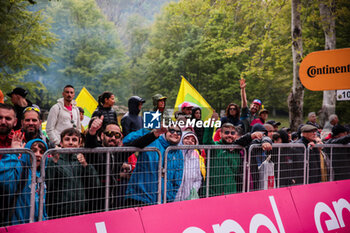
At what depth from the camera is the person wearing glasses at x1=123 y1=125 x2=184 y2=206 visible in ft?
14.3

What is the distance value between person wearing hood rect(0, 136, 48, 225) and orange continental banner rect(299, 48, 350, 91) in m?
5.89

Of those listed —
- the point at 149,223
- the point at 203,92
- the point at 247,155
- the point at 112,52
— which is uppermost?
the point at 112,52

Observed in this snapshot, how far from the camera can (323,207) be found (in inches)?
232

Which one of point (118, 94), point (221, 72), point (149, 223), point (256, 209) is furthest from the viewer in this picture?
point (118, 94)

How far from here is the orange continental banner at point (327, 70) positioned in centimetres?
768

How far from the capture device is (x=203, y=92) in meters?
31.2

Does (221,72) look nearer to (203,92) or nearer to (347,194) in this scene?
(203,92)

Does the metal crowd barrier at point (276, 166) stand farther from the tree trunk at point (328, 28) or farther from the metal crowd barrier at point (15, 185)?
the tree trunk at point (328, 28)

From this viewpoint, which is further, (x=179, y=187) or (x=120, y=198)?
(x=179, y=187)

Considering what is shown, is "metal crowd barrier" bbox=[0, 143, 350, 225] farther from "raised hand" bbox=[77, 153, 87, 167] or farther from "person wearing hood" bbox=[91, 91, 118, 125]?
"person wearing hood" bbox=[91, 91, 118, 125]

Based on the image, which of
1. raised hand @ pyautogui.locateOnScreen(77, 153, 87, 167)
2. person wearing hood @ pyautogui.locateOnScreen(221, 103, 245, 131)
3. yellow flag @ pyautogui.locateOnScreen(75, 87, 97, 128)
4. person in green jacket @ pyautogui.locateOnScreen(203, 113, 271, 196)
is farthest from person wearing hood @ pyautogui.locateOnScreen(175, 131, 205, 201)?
yellow flag @ pyautogui.locateOnScreen(75, 87, 97, 128)

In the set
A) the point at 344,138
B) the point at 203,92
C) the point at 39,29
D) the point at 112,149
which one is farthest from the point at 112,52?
the point at 112,149

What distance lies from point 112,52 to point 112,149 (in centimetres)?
3309

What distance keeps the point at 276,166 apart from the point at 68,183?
3147 millimetres
